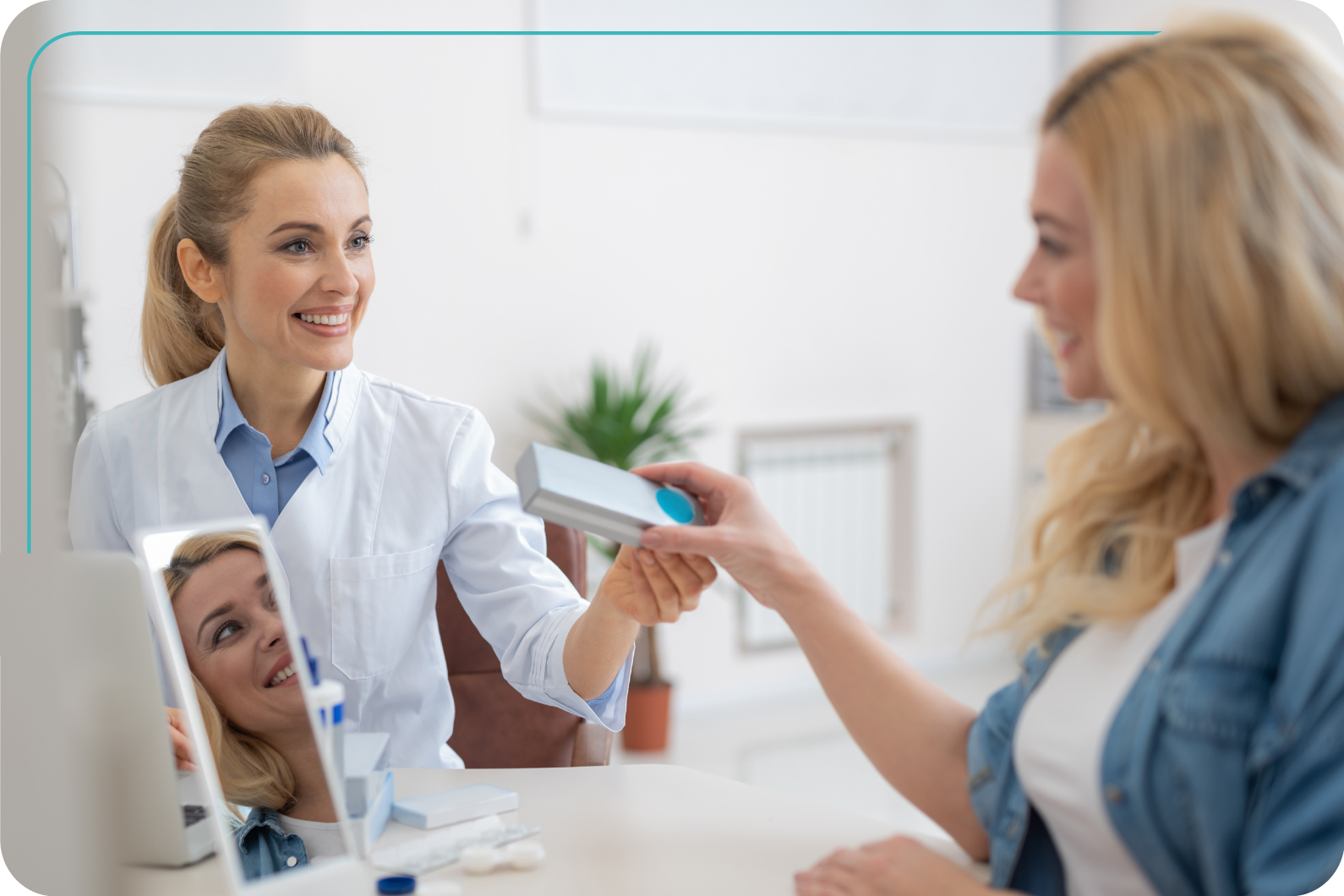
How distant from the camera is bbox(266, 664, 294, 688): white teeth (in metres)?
0.98

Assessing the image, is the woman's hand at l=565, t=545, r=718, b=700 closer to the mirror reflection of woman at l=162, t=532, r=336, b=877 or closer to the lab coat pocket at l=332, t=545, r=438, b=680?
the lab coat pocket at l=332, t=545, r=438, b=680

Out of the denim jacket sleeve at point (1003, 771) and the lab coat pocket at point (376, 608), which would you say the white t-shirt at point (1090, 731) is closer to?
the denim jacket sleeve at point (1003, 771)

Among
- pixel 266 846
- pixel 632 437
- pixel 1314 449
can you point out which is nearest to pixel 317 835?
pixel 266 846

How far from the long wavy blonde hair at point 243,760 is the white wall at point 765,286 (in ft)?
2.62

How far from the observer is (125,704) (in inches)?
36.1

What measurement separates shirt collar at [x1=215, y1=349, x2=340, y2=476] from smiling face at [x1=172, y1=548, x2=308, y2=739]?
265mm

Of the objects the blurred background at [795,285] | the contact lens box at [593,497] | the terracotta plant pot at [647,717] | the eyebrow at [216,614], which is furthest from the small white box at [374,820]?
the terracotta plant pot at [647,717]

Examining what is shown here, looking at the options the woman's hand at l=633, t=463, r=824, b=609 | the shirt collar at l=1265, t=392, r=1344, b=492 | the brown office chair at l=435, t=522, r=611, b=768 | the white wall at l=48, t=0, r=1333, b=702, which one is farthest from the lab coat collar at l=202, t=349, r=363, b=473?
the shirt collar at l=1265, t=392, r=1344, b=492

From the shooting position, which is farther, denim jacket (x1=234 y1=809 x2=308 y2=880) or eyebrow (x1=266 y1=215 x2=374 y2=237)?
eyebrow (x1=266 y1=215 x2=374 y2=237)

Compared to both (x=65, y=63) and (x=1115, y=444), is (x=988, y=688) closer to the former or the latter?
(x=1115, y=444)

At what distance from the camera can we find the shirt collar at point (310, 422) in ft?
3.98

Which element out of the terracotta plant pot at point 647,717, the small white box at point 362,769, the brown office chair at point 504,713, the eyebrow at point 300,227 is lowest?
the terracotta plant pot at point 647,717

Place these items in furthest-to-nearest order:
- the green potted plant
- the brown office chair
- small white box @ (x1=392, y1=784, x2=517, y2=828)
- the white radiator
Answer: the white radiator, the green potted plant, the brown office chair, small white box @ (x1=392, y1=784, x2=517, y2=828)

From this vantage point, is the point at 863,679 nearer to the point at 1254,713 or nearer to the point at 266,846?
the point at 1254,713
